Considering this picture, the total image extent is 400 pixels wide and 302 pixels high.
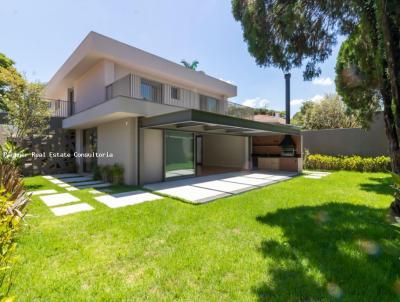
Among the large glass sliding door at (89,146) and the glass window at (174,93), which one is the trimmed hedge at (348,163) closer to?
the glass window at (174,93)

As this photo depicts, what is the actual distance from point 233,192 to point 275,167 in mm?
7904

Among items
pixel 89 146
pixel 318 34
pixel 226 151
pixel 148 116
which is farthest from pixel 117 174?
pixel 226 151

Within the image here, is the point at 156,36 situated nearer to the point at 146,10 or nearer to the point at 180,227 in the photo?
the point at 146,10

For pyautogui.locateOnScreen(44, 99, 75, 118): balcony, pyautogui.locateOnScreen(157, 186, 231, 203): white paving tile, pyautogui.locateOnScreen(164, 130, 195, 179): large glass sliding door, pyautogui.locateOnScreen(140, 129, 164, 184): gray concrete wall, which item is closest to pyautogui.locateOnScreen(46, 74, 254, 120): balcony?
pyautogui.locateOnScreen(44, 99, 75, 118): balcony

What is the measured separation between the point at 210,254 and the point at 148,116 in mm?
6579

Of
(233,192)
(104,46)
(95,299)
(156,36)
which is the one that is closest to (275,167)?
(233,192)

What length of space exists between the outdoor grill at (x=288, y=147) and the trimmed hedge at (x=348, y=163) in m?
2.38

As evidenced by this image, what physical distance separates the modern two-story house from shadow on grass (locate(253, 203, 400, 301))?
14.8ft

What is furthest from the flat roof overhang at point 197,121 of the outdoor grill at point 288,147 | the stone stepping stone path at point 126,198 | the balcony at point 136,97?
the stone stepping stone path at point 126,198

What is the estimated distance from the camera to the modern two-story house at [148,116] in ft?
29.1

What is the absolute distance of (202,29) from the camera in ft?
33.1

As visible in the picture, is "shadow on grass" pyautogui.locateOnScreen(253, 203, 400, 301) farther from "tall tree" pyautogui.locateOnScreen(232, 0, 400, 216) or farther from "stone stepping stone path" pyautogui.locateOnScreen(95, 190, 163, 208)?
"stone stepping stone path" pyautogui.locateOnScreen(95, 190, 163, 208)

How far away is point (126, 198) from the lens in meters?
6.88

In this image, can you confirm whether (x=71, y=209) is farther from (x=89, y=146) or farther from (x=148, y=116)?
(x=89, y=146)
